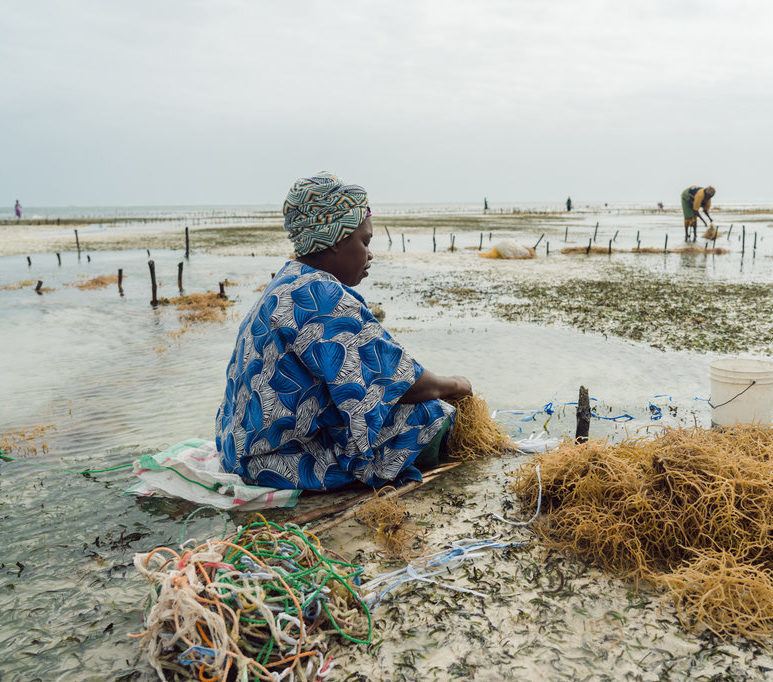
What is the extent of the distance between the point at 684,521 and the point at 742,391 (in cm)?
173

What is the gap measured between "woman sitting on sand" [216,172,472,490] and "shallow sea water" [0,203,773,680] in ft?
1.77

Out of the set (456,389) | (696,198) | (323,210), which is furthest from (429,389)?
(696,198)

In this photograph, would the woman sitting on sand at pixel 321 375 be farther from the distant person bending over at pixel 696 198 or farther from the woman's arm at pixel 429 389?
the distant person bending over at pixel 696 198

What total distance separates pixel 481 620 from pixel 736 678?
882mm

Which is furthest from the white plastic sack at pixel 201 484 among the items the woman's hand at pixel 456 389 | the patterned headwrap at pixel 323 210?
the patterned headwrap at pixel 323 210

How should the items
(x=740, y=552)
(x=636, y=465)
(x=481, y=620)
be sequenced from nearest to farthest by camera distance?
(x=481, y=620)
(x=740, y=552)
(x=636, y=465)

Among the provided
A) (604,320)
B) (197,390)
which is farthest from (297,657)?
→ (604,320)

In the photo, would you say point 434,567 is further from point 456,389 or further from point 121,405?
point 121,405

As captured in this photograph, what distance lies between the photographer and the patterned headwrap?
3.08m

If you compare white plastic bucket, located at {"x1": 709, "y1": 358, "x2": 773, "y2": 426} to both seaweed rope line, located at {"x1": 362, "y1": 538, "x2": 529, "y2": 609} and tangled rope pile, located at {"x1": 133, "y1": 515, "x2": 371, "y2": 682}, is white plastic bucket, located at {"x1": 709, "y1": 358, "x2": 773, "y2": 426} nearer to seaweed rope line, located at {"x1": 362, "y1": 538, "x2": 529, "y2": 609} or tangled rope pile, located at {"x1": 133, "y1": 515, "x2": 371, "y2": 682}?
seaweed rope line, located at {"x1": 362, "y1": 538, "x2": 529, "y2": 609}

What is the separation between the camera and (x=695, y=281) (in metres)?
15.2

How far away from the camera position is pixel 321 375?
9.59 ft

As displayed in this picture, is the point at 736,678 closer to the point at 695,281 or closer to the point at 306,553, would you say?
the point at 306,553

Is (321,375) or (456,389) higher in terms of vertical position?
(321,375)
